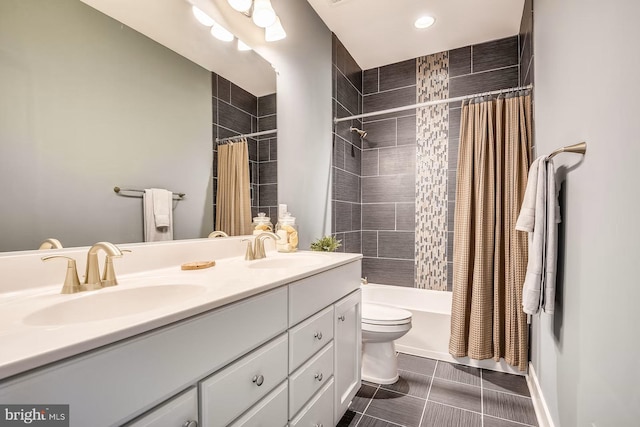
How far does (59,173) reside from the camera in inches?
37.3

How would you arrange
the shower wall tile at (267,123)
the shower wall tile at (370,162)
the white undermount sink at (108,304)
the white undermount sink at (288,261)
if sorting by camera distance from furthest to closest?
the shower wall tile at (370,162) → the shower wall tile at (267,123) → the white undermount sink at (288,261) → the white undermount sink at (108,304)

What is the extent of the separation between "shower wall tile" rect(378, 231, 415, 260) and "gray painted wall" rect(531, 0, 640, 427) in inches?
57.7

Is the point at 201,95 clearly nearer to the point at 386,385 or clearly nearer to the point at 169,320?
the point at 169,320

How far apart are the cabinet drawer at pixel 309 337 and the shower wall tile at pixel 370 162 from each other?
1.94 metres

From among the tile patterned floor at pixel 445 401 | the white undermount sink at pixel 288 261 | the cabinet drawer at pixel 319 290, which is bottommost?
the tile patterned floor at pixel 445 401

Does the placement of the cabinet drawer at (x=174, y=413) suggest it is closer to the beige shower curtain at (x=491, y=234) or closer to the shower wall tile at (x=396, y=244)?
the beige shower curtain at (x=491, y=234)

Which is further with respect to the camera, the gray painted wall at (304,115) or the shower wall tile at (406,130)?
the shower wall tile at (406,130)

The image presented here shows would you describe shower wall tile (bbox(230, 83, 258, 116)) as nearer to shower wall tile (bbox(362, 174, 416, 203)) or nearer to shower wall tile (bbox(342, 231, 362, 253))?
shower wall tile (bbox(342, 231, 362, 253))

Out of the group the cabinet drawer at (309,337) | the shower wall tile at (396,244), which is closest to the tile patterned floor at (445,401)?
the cabinet drawer at (309,337)

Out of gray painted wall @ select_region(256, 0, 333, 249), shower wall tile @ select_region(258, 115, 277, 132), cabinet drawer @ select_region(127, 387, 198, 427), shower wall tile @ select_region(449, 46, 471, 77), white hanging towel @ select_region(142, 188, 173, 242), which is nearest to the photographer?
cabinet drawer @ select_region(127, 387, 198, 427)

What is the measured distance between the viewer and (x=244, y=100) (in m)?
1.69

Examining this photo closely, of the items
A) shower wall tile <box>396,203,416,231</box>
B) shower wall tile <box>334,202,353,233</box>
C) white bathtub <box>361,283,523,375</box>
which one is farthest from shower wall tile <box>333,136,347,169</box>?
white bathtub <box>361,283,523,375</box>

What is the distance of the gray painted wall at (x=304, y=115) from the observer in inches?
77.4

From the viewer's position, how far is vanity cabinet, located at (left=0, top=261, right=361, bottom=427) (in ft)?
1.68
